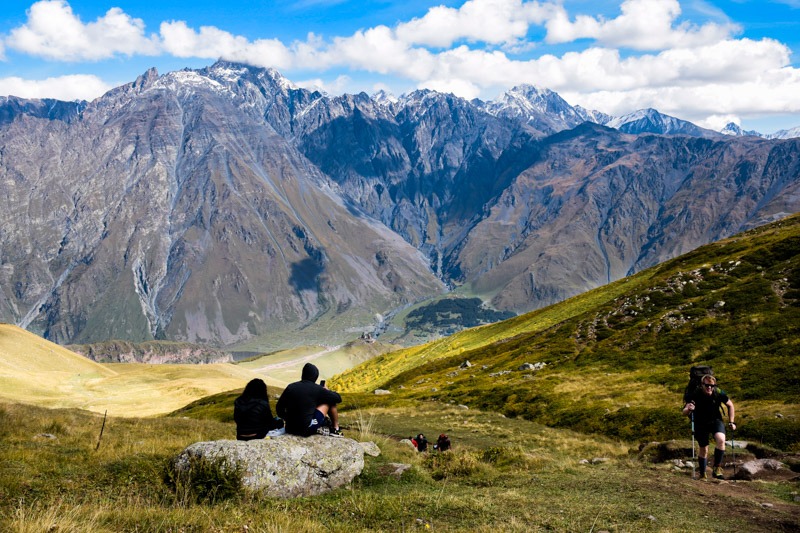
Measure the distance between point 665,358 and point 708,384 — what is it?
3635 cm

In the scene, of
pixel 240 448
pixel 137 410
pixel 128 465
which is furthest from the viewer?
pixel 137 410

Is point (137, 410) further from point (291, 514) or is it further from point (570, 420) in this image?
point (291, 514)

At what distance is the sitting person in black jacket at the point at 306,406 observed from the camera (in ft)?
52.7

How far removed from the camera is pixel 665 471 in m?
20.3

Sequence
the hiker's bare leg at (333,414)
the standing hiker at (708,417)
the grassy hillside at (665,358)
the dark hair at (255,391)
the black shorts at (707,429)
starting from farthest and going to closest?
the grassy hillside at (665,358) → the black shorts at (707,429) → the standing hiker at (708,417) → the dark hair at (255,391) → the hiker's bare leg at (333,414)

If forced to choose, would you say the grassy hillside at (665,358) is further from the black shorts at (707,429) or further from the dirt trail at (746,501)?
the dirt trail at (746,501)

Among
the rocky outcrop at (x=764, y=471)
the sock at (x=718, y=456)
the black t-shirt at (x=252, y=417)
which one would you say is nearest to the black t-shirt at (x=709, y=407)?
the sock at (x=718, y=456)

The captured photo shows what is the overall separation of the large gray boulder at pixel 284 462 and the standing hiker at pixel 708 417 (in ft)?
41.7

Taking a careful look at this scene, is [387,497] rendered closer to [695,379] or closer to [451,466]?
[451,466]

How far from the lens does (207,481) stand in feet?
42.2

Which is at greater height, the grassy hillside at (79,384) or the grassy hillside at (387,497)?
the grassy hillside at (387,497)

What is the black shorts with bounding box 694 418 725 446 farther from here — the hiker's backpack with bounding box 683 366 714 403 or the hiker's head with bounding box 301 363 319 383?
the hiker's head with bounding box 301 363 319 383

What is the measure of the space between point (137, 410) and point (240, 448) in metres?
109

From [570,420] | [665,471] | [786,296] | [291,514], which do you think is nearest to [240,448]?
[291,514]
